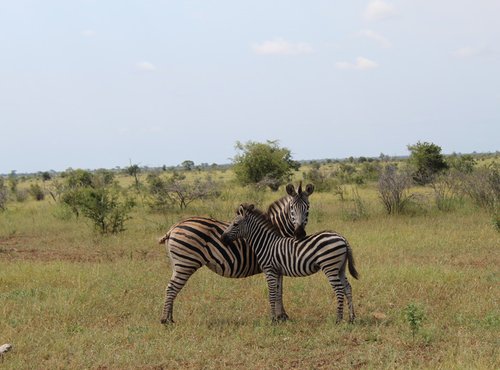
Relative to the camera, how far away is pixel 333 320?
711cm

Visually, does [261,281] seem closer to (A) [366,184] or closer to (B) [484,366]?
(B) [484,366]

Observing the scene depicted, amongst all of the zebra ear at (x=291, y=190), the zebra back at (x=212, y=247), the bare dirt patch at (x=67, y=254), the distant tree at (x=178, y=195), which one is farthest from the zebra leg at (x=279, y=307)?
the distant tree at (x=178, y=195)

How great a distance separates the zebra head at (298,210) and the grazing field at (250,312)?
1204 millimetres

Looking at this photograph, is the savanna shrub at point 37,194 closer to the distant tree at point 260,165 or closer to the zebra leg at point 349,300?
the distant tree at point 260,165

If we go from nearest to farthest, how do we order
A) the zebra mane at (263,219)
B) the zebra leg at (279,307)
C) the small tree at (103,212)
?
the zebra leg at (279,307)
the zebra mane at (263,219)
the small tree at (103,212)

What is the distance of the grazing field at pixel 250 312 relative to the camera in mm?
5855

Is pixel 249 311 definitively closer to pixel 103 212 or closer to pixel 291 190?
pixel 291 190

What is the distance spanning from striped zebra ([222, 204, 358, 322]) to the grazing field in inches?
18.9

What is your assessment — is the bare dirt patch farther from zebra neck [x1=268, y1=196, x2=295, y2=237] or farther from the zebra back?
zebra neck [x1=268, y1=196, x2=295, y2=237]

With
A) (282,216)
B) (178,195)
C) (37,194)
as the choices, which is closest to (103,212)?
(178,195)

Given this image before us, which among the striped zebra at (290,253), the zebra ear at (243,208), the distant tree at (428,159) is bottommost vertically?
the striped zebra at (290,253)

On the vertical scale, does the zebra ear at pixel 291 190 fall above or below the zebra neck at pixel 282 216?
above

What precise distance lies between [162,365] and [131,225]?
12.0 metres

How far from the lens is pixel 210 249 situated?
24.1 feet
